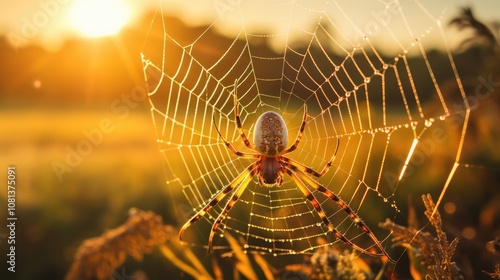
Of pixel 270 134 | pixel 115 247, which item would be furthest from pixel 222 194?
pixel 115 247

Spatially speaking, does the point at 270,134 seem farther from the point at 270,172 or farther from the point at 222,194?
the point at 222,194

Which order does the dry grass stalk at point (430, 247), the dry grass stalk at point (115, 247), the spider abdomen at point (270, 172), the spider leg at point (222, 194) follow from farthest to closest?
the spider abdomen at point (270, 172), the spider leg at point (222, 194), the dry grass stalk at point (115, 247), the dry grass stalk at point (430, 247)

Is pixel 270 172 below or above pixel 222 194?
above

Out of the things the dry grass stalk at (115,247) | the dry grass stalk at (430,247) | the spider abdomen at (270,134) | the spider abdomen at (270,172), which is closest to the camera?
the dry grass stalk at (430,247)

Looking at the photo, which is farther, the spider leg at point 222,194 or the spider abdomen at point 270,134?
the spider abdomen at point 270,134

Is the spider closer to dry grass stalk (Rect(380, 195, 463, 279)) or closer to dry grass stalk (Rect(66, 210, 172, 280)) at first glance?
dry grass stalk (Rect(66, 210, 172, 280))

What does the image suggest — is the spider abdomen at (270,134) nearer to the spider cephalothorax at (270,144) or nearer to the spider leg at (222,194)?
the spider cephalothorax at (270,144)

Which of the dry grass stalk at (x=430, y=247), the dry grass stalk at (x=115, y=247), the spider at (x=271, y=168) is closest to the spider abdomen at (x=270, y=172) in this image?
the spider at (x=271, y=168)
